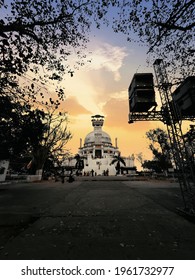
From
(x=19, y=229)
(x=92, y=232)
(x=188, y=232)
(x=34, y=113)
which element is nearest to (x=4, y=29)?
(x=34, y=113)

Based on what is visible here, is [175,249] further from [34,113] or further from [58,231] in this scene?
[34,113]

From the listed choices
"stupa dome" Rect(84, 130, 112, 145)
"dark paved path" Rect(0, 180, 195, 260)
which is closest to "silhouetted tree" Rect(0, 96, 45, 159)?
"dark paved path" Rect(0, 180, 195, 260)

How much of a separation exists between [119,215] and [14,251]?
335cm

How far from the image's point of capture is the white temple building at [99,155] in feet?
197

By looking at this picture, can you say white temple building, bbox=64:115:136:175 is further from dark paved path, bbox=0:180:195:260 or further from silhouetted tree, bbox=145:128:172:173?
dark paved path, bbox=0:180:195:260

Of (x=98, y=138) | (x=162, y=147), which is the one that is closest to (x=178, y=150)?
(x=162, y=147)

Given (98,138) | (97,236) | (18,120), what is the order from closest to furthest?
(97,236) < (18,120) < (98,138)

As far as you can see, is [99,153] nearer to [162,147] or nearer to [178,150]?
[162,147]

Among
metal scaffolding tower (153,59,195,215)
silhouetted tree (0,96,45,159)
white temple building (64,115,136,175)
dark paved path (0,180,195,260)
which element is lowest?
dark paved path (0,180,195,260)

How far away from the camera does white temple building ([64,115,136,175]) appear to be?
5997 cm

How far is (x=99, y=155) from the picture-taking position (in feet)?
223

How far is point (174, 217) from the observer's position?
17.0ft

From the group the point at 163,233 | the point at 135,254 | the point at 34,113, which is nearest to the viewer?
the point at 135,254

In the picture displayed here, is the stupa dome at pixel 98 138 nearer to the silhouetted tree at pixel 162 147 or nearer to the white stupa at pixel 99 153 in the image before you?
the white stupa at pixel 99 153
